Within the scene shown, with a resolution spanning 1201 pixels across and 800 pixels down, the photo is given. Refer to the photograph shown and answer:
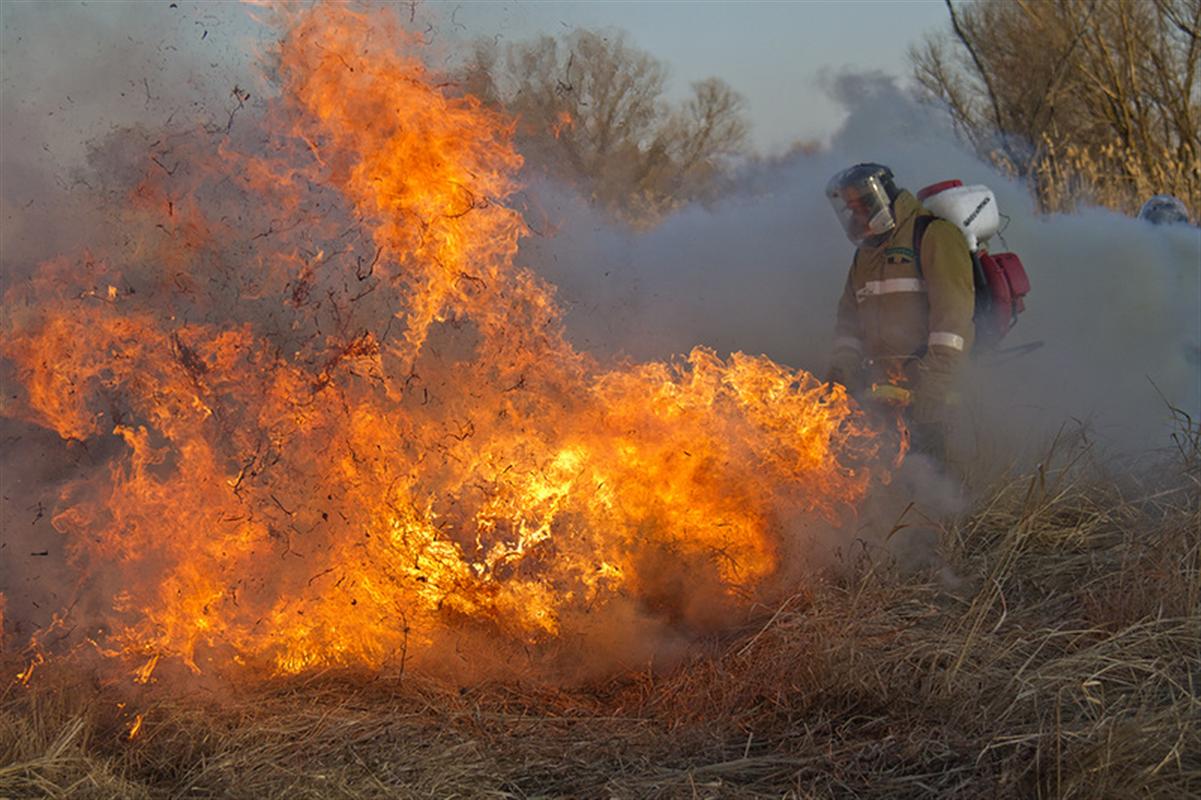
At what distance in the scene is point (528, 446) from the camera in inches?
181

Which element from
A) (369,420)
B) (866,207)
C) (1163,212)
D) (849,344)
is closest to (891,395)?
(849,344)

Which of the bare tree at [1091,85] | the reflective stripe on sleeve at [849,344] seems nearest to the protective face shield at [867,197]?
the reflective stripe on sleeve at [849,344]

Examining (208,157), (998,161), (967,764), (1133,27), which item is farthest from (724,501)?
(1133,27)

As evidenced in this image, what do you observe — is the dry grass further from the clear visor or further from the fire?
the clear visor

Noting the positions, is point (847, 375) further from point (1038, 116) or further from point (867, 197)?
point (1038, 116)

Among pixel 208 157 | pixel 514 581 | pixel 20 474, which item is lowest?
pixel 514 581

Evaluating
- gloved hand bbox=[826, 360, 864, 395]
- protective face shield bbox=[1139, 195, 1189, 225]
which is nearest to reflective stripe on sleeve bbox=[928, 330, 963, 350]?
gloved hand bbox=[826, 360, 864, 395]

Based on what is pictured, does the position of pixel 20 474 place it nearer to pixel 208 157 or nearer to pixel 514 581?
pixel 208 157

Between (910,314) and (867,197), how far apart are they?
0.69 meters

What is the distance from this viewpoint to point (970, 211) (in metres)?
6.20

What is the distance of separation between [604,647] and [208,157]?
2.71 metres

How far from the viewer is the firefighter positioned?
5645 mm

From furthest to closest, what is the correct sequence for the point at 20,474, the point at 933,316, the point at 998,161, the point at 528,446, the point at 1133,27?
the point at 1133,27, the point at 998,161, the point at 933,316, the point at 20,474, the point at 528,446

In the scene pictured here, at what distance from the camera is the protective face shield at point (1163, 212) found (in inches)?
331
